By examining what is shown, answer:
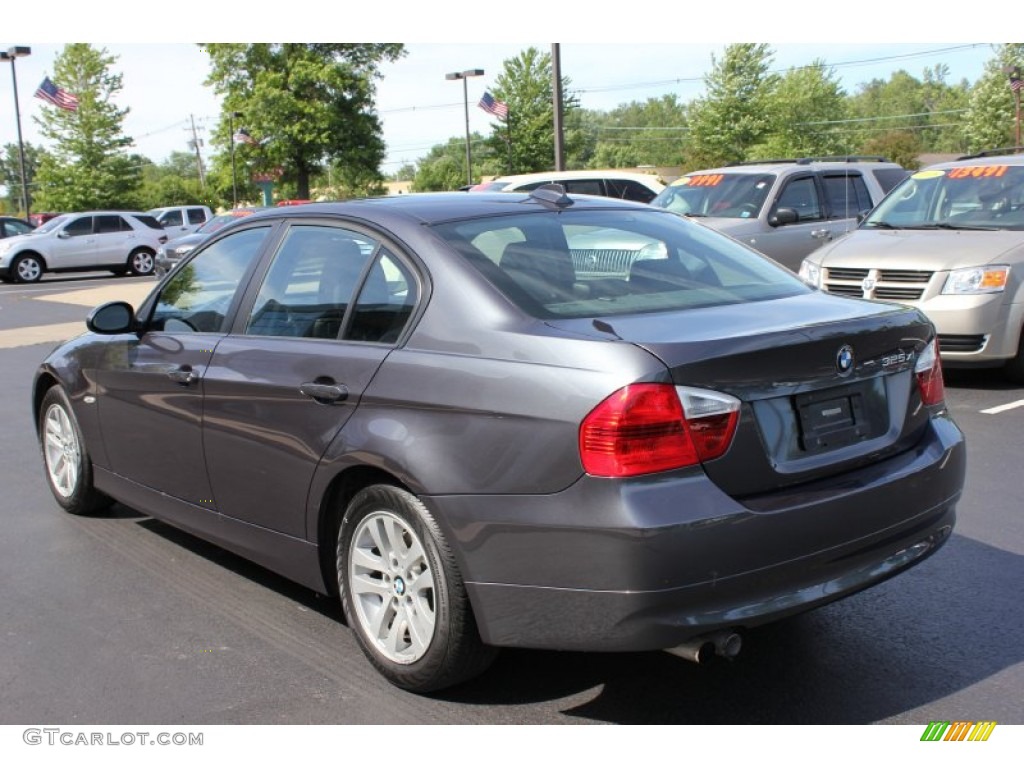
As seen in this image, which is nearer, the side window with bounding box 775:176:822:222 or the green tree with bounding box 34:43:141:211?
the side window with bounding box 775:176:822:222

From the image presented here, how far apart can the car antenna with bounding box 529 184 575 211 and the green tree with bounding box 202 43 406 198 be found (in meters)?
49.6

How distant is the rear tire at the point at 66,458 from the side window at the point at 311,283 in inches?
71.6

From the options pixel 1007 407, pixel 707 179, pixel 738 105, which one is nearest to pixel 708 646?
pixel 1007 407

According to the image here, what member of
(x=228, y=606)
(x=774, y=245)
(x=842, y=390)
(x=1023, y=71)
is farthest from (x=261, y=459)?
(x=1023, y=71)

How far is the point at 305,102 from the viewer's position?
52062mm

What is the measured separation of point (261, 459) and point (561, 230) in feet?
4.63

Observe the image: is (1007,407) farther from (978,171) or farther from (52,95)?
(52,95)

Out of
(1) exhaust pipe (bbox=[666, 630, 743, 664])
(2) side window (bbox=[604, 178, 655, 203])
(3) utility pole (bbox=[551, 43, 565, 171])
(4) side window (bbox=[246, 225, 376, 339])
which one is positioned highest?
(3) utility pole (bbox=[551, 43, 565, 171])

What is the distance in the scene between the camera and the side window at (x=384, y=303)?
12.2ft

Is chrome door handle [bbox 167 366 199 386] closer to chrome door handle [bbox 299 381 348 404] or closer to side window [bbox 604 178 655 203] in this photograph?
chrome door handle [bbox 299 381 348 404]

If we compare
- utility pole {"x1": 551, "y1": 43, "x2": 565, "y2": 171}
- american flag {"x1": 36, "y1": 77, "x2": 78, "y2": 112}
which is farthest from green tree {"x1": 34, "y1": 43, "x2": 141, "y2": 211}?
utility pole {"x1": 551, "y1": 43, "x2": 565, "y2": 171}

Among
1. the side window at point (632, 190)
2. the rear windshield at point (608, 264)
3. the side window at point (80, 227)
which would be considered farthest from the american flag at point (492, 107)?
Answer: the rear windshield at point (608, 264)

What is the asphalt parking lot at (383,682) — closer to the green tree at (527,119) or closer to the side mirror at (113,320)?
the side mirror at (113,320)

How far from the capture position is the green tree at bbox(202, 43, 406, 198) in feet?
171
